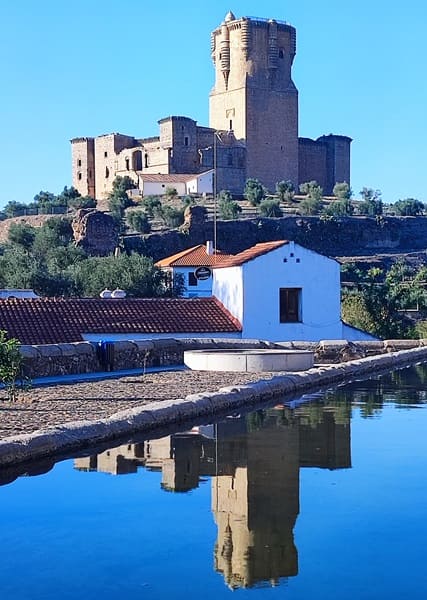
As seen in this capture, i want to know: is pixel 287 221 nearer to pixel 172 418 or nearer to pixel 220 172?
pixel 220 172

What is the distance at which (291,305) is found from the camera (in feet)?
66.2

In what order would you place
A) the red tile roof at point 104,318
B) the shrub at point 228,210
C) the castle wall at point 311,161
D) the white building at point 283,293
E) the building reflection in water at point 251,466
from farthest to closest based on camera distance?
the castle wall at point 311,161
the shrub at point 228,210
the white building at point 283,293
the red tile roof at point 104,318
the building reflection in water at point 251,466

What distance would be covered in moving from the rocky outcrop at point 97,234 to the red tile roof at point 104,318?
3431cm

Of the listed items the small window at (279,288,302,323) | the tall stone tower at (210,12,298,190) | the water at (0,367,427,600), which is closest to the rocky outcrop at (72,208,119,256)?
the tall stone tower at (210,12,298,190)

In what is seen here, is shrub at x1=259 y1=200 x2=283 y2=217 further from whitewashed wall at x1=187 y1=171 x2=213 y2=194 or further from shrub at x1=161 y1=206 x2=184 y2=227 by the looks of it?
whitewashed wall at x1=187 y1=171 x2=213 y2=194

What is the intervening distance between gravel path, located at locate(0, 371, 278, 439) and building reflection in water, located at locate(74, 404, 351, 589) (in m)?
1.10

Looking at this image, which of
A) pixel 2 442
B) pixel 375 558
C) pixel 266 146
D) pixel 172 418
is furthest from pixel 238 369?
pixel 266 146

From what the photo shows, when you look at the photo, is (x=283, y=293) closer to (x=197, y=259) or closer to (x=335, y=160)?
(x=197, y=259)

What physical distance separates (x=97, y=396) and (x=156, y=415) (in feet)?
7.14

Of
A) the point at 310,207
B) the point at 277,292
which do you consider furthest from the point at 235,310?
the point at 310,207

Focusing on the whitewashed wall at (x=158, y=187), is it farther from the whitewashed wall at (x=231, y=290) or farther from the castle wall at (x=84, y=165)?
the whitewashed wall at (x=231, y=290)

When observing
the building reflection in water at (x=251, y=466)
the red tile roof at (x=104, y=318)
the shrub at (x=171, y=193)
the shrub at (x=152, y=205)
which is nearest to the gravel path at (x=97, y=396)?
the building reflection in water at (x=251, y=466)

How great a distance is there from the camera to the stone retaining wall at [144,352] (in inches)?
511

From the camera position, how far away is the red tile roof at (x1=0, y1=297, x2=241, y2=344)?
16.0m
